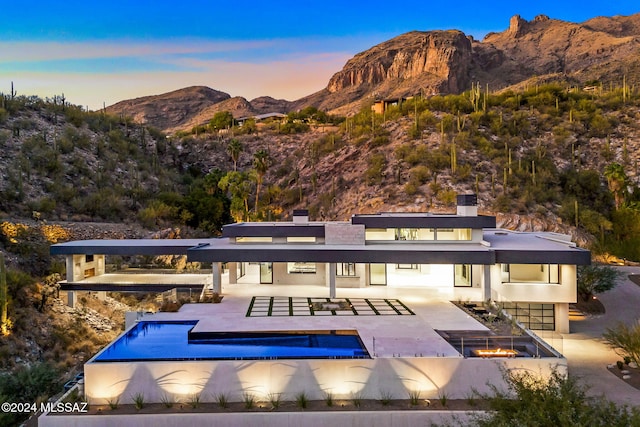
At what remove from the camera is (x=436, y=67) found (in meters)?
116

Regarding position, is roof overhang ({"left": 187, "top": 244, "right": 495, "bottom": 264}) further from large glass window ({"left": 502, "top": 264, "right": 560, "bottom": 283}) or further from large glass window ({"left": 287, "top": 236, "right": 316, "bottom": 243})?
large glass window ({"left": 502, "top": 264, "right": 560, "bottom": 283})

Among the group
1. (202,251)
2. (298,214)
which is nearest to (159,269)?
(202,251)

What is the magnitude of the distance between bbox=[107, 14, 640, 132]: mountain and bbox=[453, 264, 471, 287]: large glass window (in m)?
87.5

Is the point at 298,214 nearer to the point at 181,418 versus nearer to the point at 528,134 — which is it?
the point at 181,418

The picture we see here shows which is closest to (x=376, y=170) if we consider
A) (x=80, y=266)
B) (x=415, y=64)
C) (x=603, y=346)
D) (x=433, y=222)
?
(x=433, y=222)

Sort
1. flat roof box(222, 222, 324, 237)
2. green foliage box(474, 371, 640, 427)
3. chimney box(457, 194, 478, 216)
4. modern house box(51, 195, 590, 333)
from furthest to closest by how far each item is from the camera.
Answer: flat roof box(222, 222, 324, 237)
chimney box(457, 194, 478, 216)
modern house box(51, 195, 590, 333)
green foliage box(474, 371, 640, 427)

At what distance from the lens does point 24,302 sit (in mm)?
26203

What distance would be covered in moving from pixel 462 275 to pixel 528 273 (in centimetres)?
333

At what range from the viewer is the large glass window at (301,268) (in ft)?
85.2

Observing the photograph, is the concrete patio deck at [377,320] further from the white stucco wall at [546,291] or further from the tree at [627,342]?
the tree at [627,342]

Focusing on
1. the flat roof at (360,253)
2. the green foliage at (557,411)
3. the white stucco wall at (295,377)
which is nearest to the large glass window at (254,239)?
the flat roof at (360,253)

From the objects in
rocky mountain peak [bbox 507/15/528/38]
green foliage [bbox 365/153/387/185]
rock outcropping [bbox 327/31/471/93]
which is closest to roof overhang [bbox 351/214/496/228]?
green foliage [bbox 365/153/387/185]

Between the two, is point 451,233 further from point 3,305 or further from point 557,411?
point 3,305

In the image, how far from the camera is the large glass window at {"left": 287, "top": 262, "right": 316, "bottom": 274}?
2597cm
